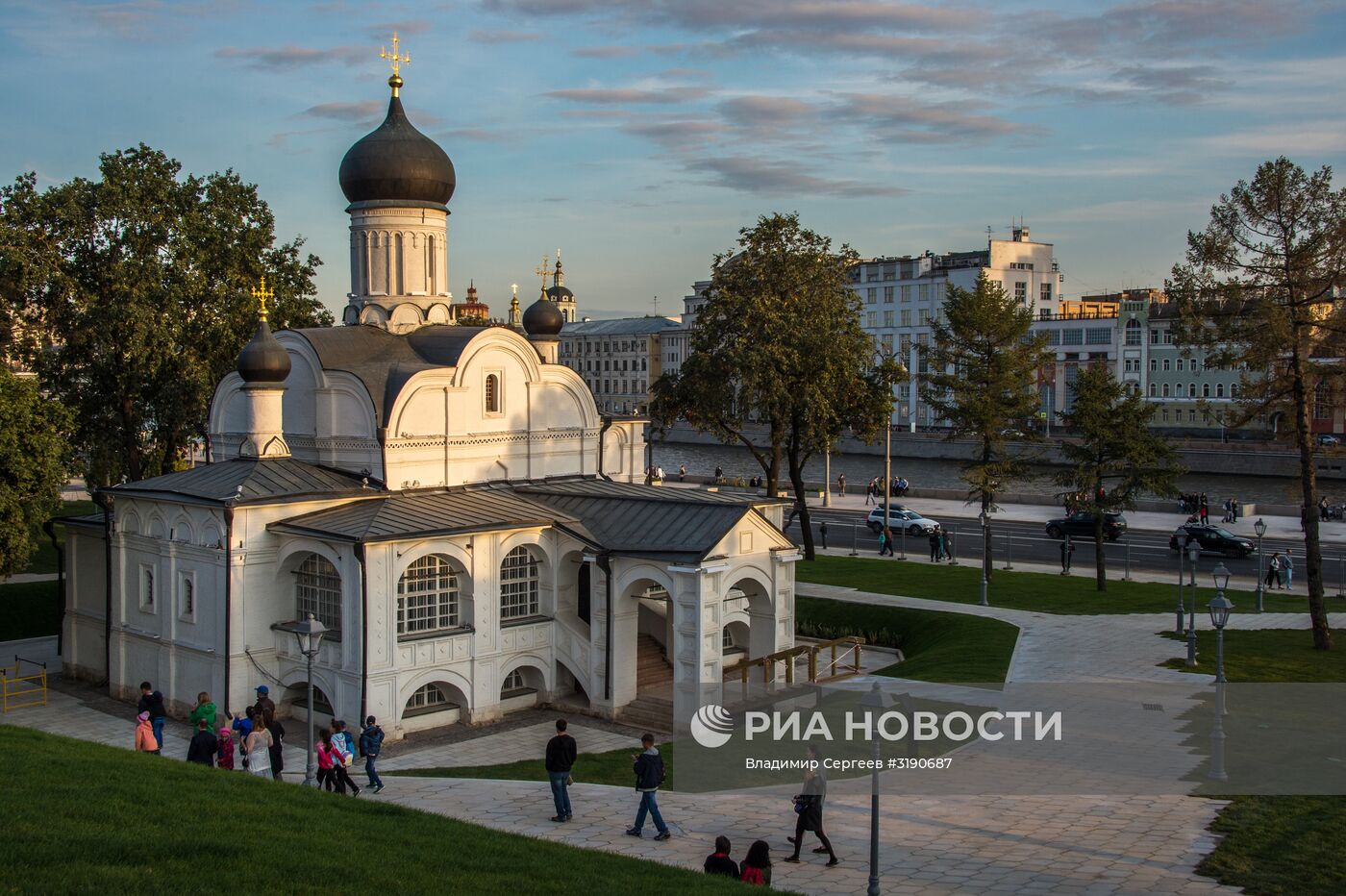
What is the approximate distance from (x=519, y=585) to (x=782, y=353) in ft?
37.7

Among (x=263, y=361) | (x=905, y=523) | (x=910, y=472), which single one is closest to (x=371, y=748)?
(x=263, y=361)

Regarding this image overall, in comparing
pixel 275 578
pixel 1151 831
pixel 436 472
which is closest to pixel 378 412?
pixel 436 472

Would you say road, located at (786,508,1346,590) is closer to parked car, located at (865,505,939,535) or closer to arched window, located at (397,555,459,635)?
parked car, located at (865,505,939,535)

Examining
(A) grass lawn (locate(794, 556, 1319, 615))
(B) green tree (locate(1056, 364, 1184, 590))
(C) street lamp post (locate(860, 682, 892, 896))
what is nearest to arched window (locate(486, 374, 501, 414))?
(A) grass lawn (locate(794, 556, 1319, 615))

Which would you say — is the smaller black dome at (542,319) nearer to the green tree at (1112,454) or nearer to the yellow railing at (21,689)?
the yellow railing at (21,689)

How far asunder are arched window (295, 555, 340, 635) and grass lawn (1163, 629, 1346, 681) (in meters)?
16.4

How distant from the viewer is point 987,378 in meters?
34.8

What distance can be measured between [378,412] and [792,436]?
14.4m

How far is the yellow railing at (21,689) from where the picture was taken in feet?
86.4

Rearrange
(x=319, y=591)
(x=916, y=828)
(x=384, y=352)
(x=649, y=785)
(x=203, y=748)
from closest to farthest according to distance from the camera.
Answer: (x=649, y=785) → (x=916, y=828) → (x=203, y=748) → (x=319, y=591) → (x=384, y=352)

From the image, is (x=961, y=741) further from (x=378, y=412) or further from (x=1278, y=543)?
(x=1278, y=543)

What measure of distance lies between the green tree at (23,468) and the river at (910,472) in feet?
143

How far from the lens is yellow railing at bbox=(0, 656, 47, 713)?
26.3 m

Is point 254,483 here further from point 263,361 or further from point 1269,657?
point 1269,657
